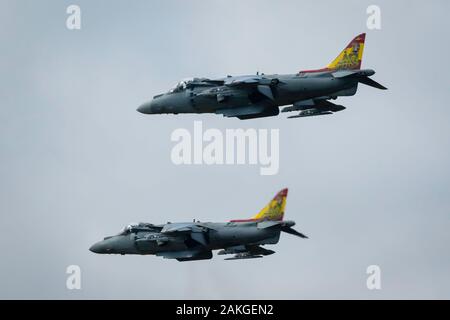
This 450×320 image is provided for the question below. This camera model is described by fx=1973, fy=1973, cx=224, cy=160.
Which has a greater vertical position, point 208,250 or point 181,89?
point 181,89

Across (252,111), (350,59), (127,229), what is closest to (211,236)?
(127,229)

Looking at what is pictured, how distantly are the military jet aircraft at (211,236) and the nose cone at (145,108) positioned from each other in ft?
28.8

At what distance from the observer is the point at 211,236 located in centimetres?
13912

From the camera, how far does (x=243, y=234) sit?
138 m

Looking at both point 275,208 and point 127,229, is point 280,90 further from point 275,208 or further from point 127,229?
point 127,229

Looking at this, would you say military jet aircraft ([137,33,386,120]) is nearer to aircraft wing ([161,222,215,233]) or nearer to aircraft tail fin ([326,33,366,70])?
aircraft tail fin ([326,33,366,70])

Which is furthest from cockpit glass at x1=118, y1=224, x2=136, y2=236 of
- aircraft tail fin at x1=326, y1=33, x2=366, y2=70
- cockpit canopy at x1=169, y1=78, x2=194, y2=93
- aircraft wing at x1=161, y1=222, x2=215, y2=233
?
aircraft tail fin at x1=326, y1=33, x2=366, y2=70

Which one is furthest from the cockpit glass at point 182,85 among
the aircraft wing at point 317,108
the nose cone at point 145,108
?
the aircraft wing at point 317,108

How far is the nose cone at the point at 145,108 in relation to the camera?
478 ft

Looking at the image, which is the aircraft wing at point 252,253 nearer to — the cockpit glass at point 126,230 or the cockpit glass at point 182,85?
the cockpit glass at point 126,230
